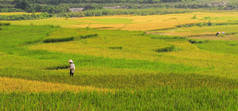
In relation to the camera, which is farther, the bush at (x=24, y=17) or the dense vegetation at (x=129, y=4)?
the dense vegetation at (x=129, y=4)

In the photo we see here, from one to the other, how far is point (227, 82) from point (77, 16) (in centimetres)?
8287

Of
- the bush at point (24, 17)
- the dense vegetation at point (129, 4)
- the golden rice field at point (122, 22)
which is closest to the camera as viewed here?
the golden rice field at point (122, 22)

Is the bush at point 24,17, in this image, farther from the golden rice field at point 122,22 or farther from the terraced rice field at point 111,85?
the terraced rice field at point 111,85

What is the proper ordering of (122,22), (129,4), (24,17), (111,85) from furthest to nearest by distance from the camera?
1. (129,4)
2. (24,17)
3. (122,22)
4. (111,85)

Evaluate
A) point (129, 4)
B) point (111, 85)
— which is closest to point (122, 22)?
point (129, 4)

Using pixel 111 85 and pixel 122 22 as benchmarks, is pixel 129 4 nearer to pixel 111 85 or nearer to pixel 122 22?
pixel 122 22

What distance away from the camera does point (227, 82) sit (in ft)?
58.1

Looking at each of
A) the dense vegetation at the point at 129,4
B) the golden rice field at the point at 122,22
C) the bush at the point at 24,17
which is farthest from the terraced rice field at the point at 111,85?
the dense vegetation at the point at 129,4

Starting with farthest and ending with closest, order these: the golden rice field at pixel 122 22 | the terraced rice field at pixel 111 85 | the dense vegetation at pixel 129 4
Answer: the dense vegetation at pixel 129 4 → the golden rice field at pixel 122 22 → the terraced rice field at pixel 111 85

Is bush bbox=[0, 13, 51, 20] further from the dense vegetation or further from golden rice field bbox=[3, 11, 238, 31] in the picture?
the dense vegetation

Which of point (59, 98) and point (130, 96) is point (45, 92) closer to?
point (59, 98)

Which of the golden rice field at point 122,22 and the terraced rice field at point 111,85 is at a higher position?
the terraced rice field at point 111,85

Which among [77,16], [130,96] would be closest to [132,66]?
[130,96]

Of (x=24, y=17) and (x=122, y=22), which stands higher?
(x=24, y=17)
